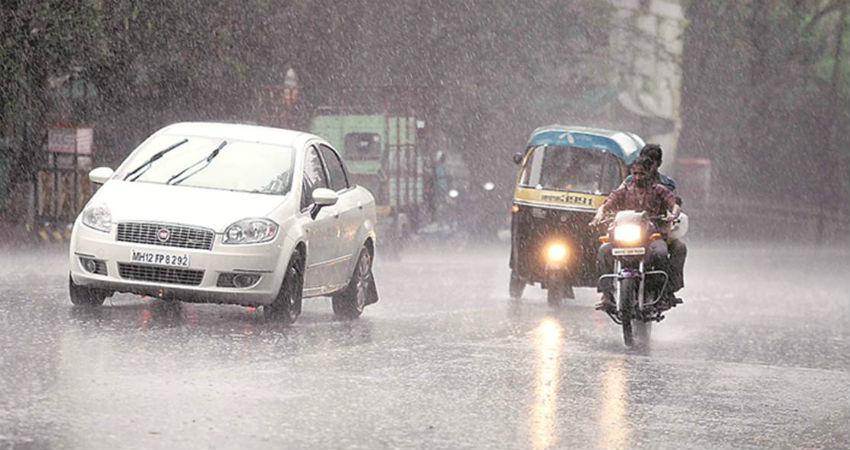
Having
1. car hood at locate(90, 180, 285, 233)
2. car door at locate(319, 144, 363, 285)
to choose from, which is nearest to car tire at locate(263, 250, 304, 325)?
car hood at locate(90, 180, 285, 233)

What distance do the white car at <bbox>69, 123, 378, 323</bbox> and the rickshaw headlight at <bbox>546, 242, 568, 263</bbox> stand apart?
142 inches

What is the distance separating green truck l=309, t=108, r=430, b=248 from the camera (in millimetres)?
28891

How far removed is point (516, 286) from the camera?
19094 millimetres

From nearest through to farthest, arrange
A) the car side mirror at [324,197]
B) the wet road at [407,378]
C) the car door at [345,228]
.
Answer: the wet road at [407,378], the car side mirror at [324,197], the car door at [345,228]

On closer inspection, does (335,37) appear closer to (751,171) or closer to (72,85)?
(72,85)

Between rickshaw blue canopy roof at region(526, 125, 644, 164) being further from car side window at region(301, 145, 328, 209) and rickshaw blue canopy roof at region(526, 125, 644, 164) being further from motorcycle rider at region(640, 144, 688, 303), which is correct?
car side window at region(301, 145, 328, 209)

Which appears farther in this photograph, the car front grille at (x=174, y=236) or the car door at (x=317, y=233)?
the car door at (x=317, y=233)

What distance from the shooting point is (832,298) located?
74.0 ft

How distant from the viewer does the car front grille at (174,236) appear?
509 inches

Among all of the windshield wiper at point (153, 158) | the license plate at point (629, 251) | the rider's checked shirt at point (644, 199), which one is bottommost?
the license plate at point (629, 251)

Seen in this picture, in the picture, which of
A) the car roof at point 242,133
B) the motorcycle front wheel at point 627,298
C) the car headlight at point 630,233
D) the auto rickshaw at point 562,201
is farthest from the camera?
the auto rickshaw at point 562,201

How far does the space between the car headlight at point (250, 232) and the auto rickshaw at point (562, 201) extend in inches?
224

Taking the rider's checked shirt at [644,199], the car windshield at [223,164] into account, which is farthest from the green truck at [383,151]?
the rider's checked shirt at [644,199]

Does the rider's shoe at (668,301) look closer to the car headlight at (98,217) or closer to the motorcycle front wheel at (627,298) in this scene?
the motorcycle front wheel at (627,298)
